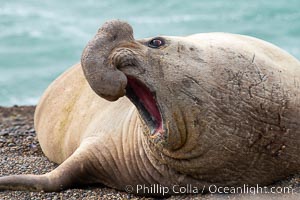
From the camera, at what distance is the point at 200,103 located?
432 centimetres

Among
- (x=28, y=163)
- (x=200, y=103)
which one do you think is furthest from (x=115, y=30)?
(x=28, y=163)

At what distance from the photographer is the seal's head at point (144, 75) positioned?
416 centimetres

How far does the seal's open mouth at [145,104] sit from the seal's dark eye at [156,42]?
233 millimetres

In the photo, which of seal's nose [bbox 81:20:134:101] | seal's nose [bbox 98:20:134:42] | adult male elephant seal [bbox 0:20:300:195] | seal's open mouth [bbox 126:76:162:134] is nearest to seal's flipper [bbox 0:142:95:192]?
adult male elephant seal [bbox 0:20:300:195]

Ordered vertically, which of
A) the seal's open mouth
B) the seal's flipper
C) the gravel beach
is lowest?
the gravel beach

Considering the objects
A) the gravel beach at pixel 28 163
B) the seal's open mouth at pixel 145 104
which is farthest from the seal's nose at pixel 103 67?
the gravel beach at pixel 28 163

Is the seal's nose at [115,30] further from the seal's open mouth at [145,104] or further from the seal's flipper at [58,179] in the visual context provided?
the seal's flipper at [58,179]

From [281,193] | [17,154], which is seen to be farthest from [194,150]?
[17,154]

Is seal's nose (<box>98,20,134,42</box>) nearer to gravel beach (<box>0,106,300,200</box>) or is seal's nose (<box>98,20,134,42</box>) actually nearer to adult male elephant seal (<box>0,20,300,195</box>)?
adult male elephant seal (<box>0,20,300,195</box>)

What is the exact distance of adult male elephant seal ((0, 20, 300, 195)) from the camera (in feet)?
14.0

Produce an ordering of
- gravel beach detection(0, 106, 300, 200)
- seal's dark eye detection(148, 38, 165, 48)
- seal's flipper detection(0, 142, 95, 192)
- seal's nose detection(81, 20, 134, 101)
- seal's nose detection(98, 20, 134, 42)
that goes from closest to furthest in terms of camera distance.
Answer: seal's nose detection(81, 20, 134, 101), seal's nose detection(98, 20, 134, 42), seal's dark eye detection(148, 38, 165, 48), gravel beach detection(0, 106, 300, 200), seal's flipper detection(0, 142, 95, 192)

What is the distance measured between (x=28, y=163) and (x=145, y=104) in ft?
7.01

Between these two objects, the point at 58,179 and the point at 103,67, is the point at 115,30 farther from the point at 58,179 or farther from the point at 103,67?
the point at 58,179

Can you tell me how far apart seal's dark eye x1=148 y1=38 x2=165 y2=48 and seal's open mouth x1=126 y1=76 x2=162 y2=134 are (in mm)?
233
